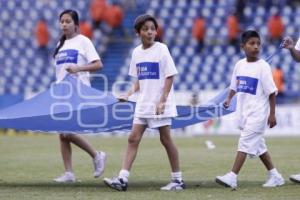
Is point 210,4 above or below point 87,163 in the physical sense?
above

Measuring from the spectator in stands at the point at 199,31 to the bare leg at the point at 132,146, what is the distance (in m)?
17.8

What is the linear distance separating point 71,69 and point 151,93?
1.10m

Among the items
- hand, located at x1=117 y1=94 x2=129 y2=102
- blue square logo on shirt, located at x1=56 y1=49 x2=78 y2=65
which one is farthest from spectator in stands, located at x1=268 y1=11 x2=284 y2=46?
hand, located at x1=117 y1=94 x2=129 y2=102

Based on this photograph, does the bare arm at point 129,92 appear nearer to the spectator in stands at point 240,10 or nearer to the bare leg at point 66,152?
the bare leg at point 66,152

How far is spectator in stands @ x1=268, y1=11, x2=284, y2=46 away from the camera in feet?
87.5

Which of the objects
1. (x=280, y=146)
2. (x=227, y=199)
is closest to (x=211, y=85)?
(x=280, y=146)

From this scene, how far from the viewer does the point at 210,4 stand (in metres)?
28.1

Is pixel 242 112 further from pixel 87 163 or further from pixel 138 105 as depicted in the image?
pixel 87 163

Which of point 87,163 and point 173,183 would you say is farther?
point 87,163

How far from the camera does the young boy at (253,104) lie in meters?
9.58

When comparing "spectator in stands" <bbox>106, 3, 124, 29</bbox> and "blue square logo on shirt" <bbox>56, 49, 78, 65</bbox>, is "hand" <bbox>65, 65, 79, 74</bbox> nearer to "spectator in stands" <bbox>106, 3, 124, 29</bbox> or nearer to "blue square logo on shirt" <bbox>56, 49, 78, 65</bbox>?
"blue square logo on shirt" <bbox>56, 49, 78, 65</bbox>

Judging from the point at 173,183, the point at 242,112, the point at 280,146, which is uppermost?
the point at 242,112

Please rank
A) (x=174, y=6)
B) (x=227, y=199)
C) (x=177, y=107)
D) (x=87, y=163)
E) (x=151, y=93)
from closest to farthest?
(x=227, y=199) < (x=151, y=93) < (x=177, y=107) < (x=87, y=163) < (x=174, y=6)

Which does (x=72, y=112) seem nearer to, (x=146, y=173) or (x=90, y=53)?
(x=90, y=53)
